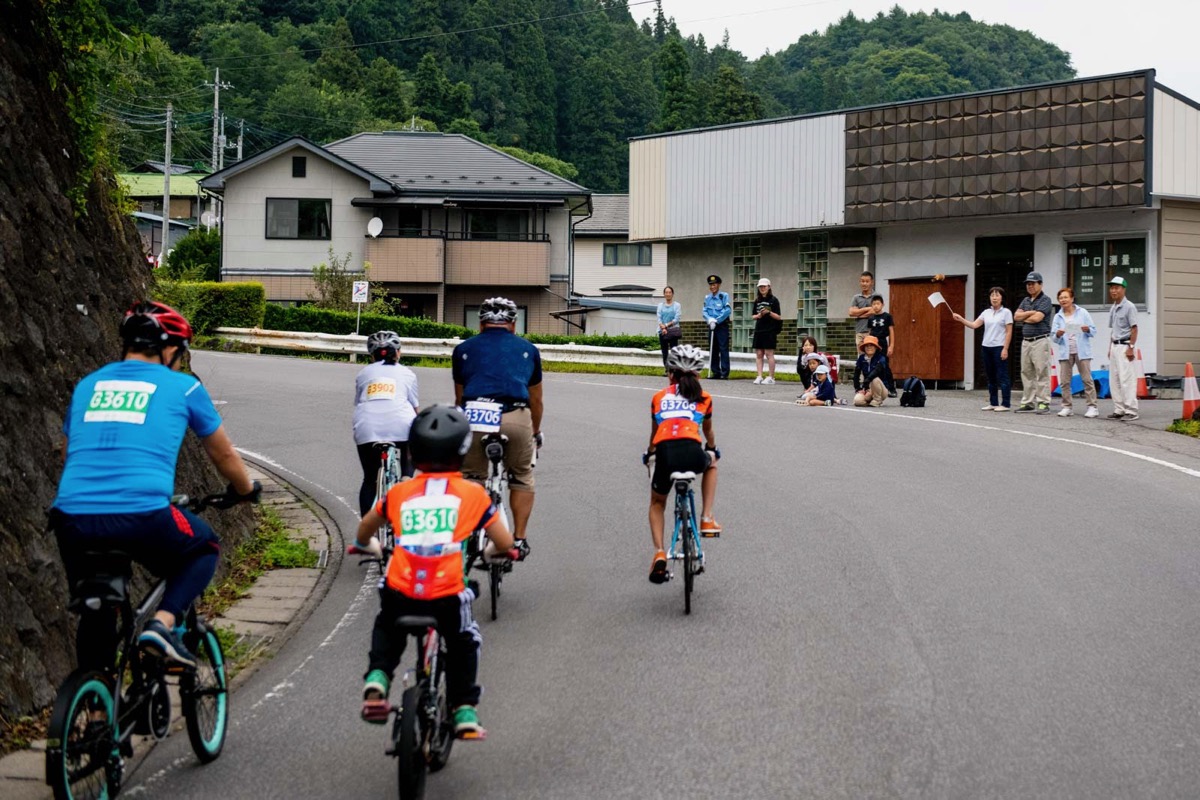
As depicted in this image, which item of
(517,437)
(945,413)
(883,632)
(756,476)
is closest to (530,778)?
(883,632)

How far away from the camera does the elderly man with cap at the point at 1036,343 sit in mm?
19984

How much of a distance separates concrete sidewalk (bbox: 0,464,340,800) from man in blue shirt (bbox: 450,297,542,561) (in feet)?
4.69

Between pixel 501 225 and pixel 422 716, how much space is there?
45.8m

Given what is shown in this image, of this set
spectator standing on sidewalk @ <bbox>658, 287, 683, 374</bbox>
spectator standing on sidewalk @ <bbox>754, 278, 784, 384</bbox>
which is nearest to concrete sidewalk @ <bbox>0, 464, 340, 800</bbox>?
spectator standing on sidewalk @ <bbox>754, 278, 784, 384</bbox>

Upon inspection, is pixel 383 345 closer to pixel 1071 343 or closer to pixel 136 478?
pixel 136 478

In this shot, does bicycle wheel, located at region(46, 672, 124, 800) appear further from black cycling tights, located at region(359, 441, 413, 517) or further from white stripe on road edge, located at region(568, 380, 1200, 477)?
white stripe on road edge, located at region(568, 380, 1200, 477)

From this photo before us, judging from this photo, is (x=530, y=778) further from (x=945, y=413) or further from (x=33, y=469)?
(x=945, y=413)

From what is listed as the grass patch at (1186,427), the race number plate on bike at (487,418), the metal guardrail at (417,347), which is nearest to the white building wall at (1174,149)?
the grass patch at (1186,427)

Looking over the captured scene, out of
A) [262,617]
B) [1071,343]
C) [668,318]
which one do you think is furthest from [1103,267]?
[262,617]

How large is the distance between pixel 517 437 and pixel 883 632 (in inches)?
107

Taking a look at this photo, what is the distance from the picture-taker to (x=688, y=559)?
27.3 feet

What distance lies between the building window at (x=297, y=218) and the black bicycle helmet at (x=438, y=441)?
45.0 meters

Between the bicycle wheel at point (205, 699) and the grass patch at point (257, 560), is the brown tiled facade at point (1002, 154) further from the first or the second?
the bicycle wheel at point (205, 699)

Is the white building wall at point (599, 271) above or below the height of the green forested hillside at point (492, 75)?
below
